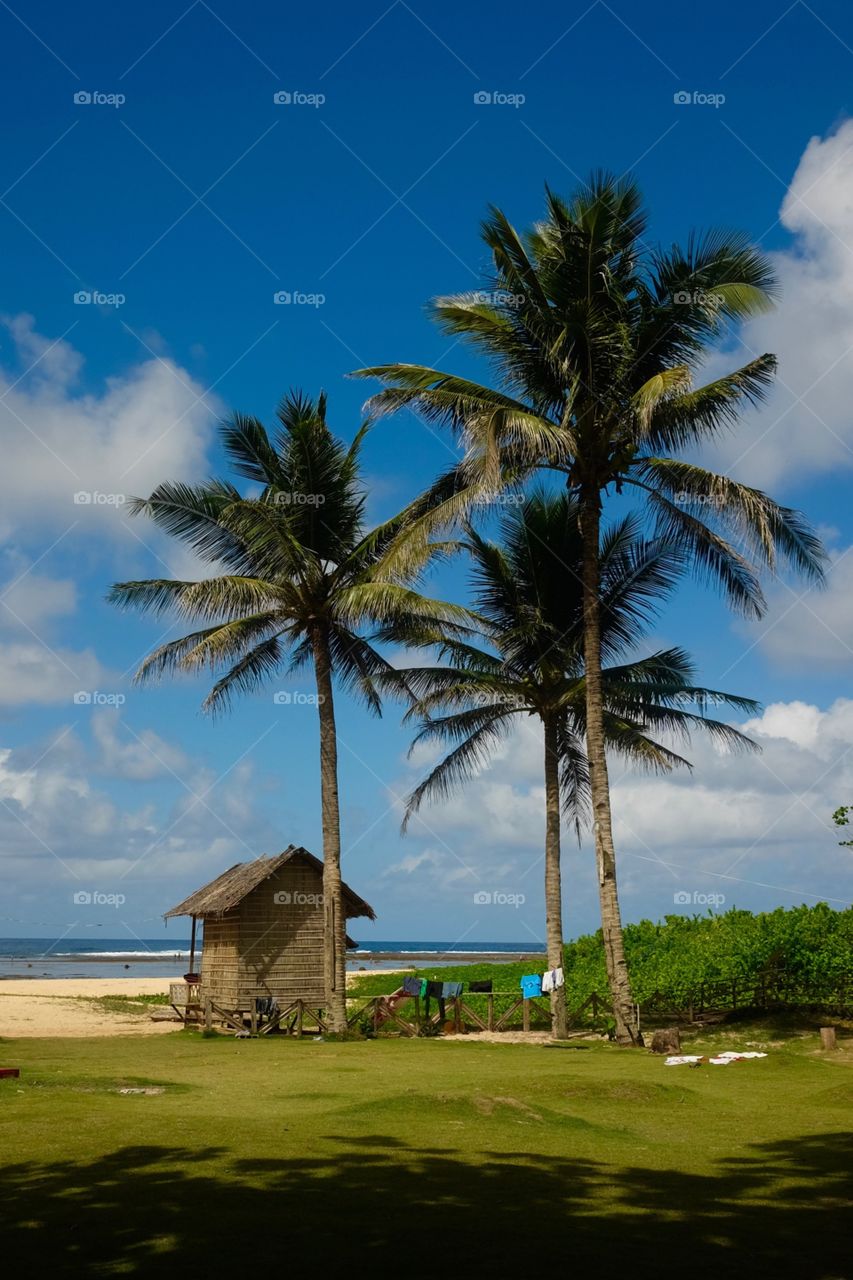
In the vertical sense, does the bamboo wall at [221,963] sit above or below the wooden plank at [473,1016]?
above

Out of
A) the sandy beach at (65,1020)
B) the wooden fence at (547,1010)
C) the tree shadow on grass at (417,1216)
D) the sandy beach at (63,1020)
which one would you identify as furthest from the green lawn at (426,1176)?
the sandy beach at (65,1020)

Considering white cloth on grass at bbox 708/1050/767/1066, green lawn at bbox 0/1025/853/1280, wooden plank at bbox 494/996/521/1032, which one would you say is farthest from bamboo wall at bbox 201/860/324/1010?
green lawn at bbox 0/1025/853/1280

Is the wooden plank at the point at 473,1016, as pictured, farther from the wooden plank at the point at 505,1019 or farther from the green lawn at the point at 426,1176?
the green lawn at the point at 426,1176

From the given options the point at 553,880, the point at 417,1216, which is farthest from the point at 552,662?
the point at 417,1216

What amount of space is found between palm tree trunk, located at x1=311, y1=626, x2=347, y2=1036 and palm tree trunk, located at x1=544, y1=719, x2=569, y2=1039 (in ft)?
15.0

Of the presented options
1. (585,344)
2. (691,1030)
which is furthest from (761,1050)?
Result: (585,344)

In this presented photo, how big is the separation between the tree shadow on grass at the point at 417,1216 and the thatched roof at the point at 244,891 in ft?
59.6

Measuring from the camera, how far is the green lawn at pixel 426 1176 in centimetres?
680

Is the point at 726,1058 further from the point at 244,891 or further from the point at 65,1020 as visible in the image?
the point at 65,1020

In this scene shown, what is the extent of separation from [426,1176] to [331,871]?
16983 millimetres

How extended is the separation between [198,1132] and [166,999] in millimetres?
35090

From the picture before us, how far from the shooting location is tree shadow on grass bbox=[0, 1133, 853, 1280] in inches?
261

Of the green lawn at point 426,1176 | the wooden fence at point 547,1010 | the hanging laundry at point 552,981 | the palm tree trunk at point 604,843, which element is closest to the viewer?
the green lawn at point 426,1176

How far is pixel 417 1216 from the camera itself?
7.77 meters
